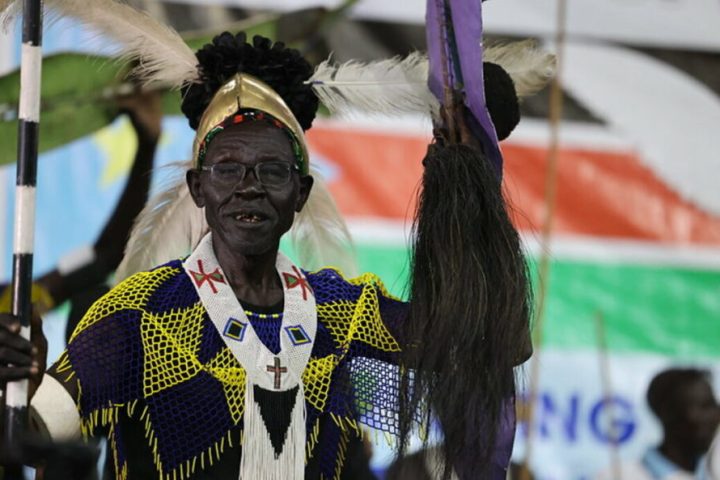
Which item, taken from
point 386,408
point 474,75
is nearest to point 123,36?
point 474,75

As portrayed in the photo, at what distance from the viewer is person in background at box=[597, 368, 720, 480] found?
5.73m

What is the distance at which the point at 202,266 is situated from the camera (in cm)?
312

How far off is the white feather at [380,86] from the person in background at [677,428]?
269 cm

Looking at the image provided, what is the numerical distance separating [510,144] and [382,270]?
77 centimetres

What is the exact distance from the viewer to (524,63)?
361 cm

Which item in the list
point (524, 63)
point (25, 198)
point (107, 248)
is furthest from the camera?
point (107, 248)

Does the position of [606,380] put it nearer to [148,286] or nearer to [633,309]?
[633,309]

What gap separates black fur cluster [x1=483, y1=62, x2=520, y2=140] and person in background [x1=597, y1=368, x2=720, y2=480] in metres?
2.63

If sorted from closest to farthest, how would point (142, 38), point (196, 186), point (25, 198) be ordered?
1. point (25, 198)
2. point (196, 186)
3. point (142, 38)

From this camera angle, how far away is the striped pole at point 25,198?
2.59 meters

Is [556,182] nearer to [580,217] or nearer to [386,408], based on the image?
[580,217]

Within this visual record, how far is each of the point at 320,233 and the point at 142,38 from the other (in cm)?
75

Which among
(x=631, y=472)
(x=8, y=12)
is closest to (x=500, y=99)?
(x=8, y=12)

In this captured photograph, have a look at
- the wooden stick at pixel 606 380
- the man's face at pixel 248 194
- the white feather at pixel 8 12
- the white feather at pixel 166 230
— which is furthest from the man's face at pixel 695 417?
the white feather at pixel 8 12
